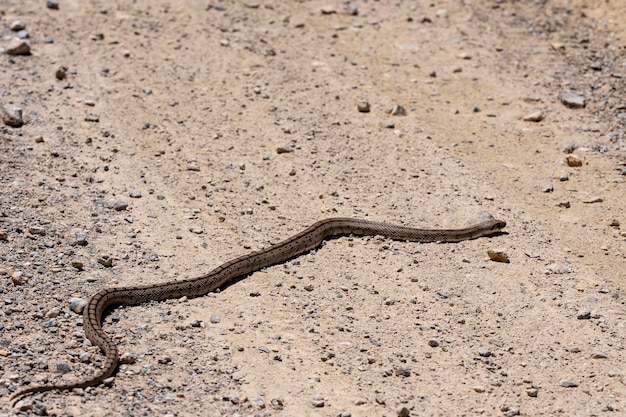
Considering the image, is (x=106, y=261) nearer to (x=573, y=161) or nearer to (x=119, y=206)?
(x=119, y=206)

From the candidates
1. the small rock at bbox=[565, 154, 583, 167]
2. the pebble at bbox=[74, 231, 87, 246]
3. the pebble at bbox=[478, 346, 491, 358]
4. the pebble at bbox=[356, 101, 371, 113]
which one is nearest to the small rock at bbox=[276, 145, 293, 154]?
the pebble at bbox=[356, 101, 371, 113]

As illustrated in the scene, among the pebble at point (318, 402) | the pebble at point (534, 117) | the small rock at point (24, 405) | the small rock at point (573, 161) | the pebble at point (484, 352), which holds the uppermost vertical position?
the pebble at point (534, 117)

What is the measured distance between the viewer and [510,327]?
9.55 meters

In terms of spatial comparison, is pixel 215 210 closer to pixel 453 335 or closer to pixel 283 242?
pixel 283 242

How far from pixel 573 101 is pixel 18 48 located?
8.78 m

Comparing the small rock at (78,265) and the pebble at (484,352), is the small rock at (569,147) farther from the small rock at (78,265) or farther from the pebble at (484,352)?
the small rock at (78,265)

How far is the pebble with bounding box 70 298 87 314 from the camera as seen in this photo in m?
9.31

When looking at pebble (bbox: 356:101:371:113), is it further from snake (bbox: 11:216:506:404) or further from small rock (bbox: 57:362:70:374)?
small rock (bbox: 57:362:70:374)

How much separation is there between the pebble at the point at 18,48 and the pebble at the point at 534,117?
314 inches

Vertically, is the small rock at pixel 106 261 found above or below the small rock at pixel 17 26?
below

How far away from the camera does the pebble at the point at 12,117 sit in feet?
42.2

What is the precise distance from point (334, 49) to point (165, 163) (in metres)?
4.41

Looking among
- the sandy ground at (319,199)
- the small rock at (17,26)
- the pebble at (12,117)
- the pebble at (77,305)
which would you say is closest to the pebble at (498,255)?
the sandy ground at (319,199)

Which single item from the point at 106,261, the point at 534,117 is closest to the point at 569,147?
the point at 534,117
